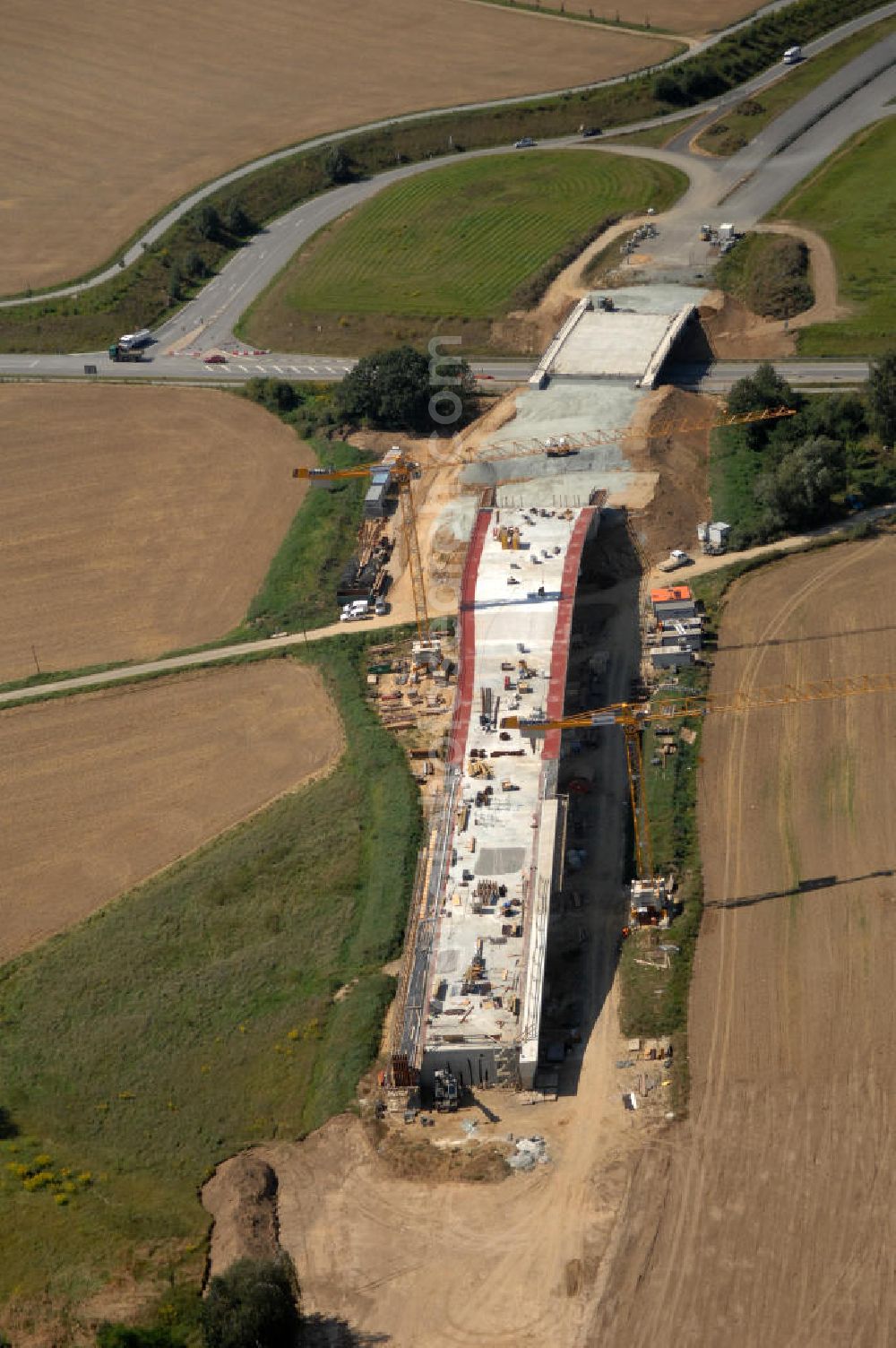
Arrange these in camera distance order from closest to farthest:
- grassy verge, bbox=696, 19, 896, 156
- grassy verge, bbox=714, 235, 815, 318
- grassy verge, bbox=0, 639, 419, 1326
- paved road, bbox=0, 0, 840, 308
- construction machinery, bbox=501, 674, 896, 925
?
grassy verge, bbox=0, 639, 419, 1326 < construction machinery, bbox=501, 674, 896, 925 < grassy verge, bbox=714, 235, 815, 318 < paved road, bbox=0, 0, 840, 308 < grassy verge, bbox=696, 19, 896, 156

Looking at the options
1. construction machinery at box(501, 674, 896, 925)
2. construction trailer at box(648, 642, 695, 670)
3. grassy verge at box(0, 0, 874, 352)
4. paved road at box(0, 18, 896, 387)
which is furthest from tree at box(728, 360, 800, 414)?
grassy verge at box(0, 0, 874, 352)

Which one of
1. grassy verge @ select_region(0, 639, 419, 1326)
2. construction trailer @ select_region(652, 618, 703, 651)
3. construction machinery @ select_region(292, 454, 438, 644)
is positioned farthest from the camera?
construction machinery @ select_region(292, 454, 438, 644)

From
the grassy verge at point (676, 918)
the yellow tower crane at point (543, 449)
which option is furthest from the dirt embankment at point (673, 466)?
the grassy verge at point (676, 918)

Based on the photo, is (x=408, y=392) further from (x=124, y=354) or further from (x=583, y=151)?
(x=583, y=151)

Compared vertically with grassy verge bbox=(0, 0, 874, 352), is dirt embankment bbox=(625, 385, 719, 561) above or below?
below

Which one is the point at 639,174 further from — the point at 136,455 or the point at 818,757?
the point at 818,757

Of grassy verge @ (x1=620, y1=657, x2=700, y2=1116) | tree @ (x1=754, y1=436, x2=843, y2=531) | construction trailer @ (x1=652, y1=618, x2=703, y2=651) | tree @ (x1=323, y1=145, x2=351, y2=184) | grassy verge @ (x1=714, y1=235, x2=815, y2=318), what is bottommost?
grassy verge @ (x1=620, y1=657, x2=700, y2=1116)

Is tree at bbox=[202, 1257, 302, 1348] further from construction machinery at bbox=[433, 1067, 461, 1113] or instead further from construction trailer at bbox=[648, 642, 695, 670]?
construction trailer at bbox=[648, 642, 695, 670]
